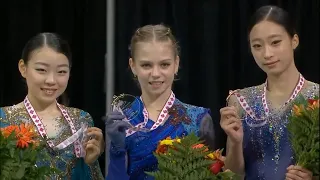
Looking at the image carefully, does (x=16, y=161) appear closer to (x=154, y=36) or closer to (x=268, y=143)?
(x=154, y=36)

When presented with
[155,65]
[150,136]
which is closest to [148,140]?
[150,136]

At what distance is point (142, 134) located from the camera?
6.59 ft

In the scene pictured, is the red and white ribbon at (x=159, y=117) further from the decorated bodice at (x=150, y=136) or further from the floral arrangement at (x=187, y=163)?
the floral arrangement at (x=187, y=163)

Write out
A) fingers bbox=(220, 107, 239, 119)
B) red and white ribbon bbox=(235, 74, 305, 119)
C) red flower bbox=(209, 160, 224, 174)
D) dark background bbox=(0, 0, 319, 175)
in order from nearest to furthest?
red flower bbox=(209, 160, 224, 174), fingers bbox=(220, 107, 239, 119), red and white ribbon bbox=(235, 74, 305, 119), dark background bbox=(0, 0, 319, 175)

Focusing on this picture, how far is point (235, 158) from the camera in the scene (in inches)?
77.1

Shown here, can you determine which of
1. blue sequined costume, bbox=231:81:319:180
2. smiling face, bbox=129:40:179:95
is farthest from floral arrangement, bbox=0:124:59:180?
blue sequined costume, bbox=231:81:319:180

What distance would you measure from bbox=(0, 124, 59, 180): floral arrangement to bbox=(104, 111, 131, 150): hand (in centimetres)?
22

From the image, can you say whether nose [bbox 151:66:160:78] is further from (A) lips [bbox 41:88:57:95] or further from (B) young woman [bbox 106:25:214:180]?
(A) lips [bbox 41:88:57:95]

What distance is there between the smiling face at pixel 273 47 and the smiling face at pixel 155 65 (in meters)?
0.28

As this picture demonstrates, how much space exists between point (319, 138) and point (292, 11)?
88 cm

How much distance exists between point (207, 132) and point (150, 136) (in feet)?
0.60

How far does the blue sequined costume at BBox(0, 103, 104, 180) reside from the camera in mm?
2098

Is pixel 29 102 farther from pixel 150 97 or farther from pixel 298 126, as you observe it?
pixel 298 126

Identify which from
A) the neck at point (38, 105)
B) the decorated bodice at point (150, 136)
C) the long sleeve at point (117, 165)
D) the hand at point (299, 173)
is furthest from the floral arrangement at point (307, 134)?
the neck at point (38, 105)
